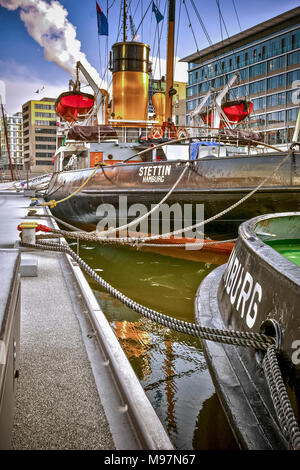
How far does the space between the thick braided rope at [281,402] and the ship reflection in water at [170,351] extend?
770 millimetres

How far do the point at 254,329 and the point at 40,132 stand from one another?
314 feet

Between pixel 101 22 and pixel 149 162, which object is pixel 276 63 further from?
pixel 149 162

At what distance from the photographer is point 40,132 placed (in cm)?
9150

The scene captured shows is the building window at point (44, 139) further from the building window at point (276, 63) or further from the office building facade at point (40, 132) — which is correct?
the building window at point (276, 63)

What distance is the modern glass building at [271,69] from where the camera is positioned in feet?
135

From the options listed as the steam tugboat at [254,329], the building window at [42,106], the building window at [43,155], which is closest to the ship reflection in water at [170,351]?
the steam tugboat at [254,329]

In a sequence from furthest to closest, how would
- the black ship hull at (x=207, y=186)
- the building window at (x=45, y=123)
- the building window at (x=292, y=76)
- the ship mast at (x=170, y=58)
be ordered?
1. the building window at (x=45, y=123)
2. the building window at (x=292, y=76)
3. the ship mast at (x=170, y=58)
4. the black ship hull at (x=207, y=186)

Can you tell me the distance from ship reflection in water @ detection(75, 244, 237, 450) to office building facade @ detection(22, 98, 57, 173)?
8679cm

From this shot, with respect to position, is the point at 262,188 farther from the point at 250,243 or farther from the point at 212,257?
the point at 250,243

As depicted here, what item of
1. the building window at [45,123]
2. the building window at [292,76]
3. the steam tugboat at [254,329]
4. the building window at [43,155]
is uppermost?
the building window at [45,123]

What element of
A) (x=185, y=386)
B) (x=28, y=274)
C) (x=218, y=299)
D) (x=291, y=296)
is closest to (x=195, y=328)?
(x=291, y=296)

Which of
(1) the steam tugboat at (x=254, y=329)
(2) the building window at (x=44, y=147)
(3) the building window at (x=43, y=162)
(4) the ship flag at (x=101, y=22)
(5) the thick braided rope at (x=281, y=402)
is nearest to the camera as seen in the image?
(5) the thick braided rope at (x=281, y=402)

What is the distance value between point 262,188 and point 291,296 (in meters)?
5.12

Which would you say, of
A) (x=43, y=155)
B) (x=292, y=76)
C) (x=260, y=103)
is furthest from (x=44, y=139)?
(x=292, y=76)
